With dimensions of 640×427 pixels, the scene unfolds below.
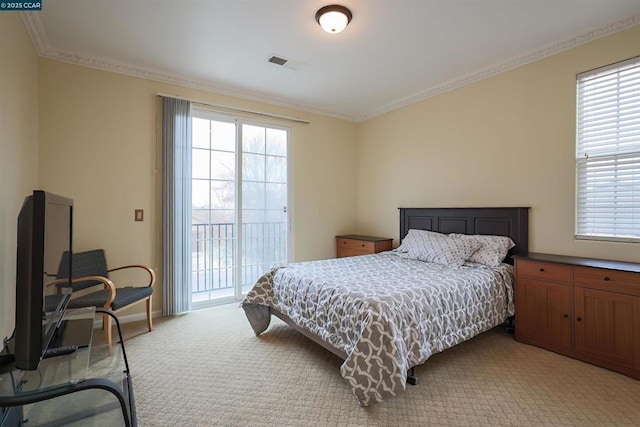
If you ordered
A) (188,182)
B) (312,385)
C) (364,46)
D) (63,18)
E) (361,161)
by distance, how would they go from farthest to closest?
(361,161)
(188,182)
(364,46)
(63,18)
(312,385)

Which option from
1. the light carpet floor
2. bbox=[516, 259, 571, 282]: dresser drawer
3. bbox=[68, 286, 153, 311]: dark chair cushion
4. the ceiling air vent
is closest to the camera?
the light carpet floor

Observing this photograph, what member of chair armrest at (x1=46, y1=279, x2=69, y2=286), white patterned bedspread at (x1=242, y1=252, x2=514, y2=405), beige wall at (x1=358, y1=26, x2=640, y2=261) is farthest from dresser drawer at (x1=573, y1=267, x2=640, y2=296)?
chair armrest at (x1=46, y1=279, x2=69, y2=286)

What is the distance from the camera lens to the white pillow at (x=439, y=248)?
10.3 ft

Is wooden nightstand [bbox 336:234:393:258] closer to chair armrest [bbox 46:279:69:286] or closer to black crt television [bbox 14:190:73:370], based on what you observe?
chair armrest [bbox 46:279:69:286]

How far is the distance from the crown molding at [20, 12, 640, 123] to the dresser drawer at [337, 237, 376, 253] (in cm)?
204

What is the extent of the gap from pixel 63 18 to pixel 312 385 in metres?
3.51

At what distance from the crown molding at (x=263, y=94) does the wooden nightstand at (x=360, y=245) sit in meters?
1.99

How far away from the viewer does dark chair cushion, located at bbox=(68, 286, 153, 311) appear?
2629 mm

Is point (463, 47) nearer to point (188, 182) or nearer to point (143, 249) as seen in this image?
point (188, 182)

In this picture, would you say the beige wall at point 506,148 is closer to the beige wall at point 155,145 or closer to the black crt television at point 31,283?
the beige wall at point 155,145

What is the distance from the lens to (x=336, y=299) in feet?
→ 7.34

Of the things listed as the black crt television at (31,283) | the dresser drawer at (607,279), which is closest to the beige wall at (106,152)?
the black crt television at (31,283)

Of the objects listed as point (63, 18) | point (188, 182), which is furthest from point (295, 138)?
point (63, 18)

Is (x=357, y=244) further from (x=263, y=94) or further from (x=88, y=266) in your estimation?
(x=88, y=266)
